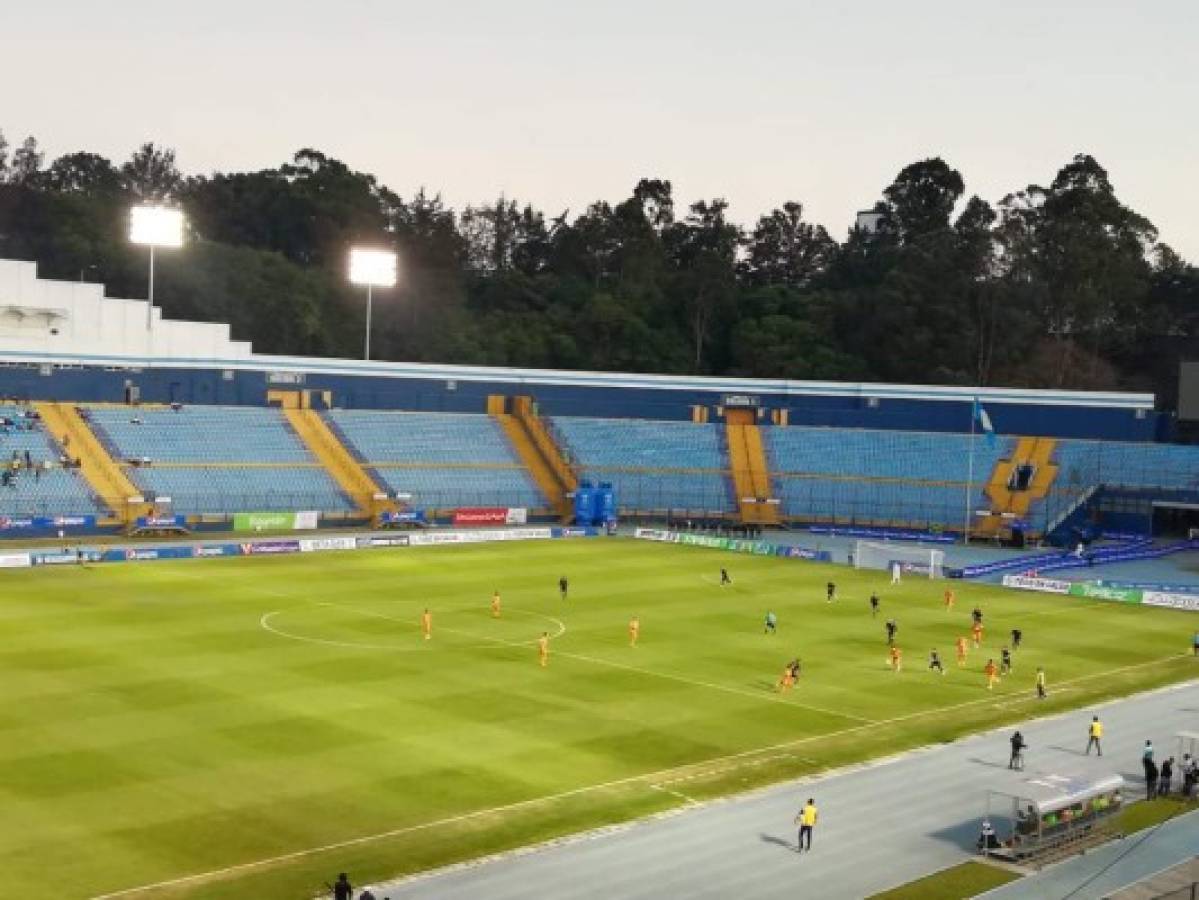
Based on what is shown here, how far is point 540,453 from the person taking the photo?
332 ft

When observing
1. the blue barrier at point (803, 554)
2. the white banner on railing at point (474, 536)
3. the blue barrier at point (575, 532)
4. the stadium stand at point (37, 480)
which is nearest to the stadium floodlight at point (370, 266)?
the blue barrier at point (575, 532)

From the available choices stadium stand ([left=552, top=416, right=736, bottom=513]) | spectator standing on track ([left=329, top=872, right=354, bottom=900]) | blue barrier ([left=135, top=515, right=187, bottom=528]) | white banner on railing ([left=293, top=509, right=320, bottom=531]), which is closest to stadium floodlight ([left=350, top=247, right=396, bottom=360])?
stadium stand ([left=552, top=416, right=736, bottom=513])

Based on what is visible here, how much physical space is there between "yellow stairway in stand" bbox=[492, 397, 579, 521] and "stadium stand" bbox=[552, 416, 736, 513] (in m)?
1.00

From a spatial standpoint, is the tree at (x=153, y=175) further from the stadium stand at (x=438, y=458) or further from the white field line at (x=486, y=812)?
Result: the white field line at (x=486, y=812)

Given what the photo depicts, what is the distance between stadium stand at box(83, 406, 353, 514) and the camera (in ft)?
271

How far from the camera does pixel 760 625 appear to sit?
58.9 meters

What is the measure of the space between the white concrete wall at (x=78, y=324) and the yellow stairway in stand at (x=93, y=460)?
13.6 feet

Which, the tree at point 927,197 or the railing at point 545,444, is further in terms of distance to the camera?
the tree at point 927,197

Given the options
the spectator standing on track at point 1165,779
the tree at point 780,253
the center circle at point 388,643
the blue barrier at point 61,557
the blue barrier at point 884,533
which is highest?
the tree at point 780,253

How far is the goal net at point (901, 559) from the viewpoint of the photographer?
254ft

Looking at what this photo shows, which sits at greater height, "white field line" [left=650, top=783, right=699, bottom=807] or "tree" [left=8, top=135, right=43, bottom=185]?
"tree" [left=8, top=135, right=43, bottom=185]

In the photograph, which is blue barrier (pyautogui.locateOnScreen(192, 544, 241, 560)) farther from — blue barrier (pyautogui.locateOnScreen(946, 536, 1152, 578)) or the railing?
blue barrier (pyautogui.locateOnScreen(946, 536, 1152, 578))

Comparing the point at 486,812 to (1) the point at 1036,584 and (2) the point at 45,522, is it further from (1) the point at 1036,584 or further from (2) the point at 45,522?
(2) the point at 45,522

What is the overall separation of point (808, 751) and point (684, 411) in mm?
69753
